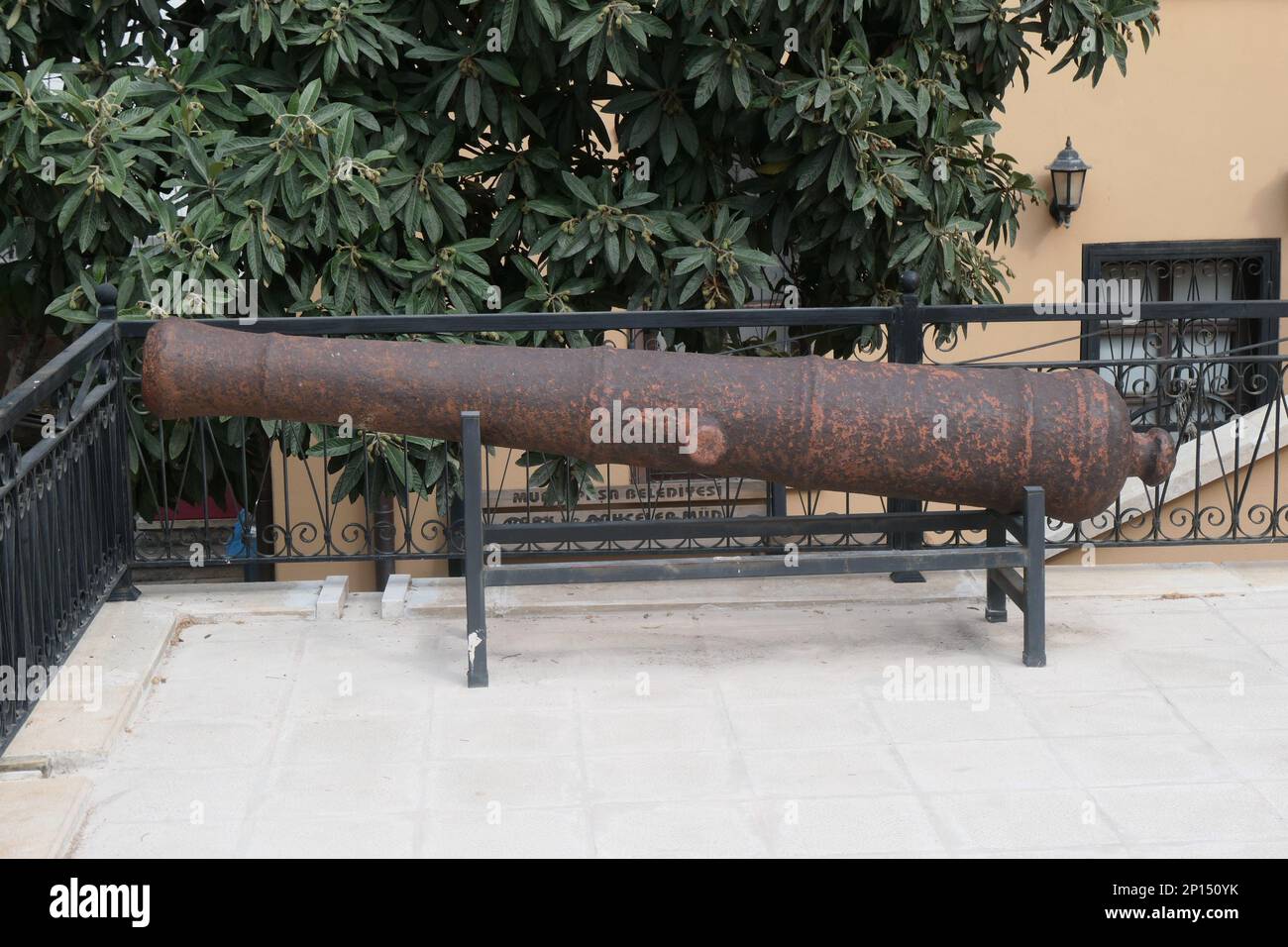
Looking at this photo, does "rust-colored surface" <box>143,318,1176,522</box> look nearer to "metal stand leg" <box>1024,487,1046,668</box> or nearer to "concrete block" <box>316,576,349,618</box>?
"metal stand leg" <box>1024,487,1046,668</box>

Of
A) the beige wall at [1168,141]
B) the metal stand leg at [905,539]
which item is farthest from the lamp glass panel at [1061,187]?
the metal stand leg at [905,539]

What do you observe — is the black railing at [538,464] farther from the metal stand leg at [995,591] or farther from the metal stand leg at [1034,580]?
the metal stand leg at [1034,580]

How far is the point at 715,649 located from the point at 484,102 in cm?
303

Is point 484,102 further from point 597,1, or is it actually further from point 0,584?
point 0,584

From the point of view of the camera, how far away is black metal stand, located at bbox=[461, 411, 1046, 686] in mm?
5848

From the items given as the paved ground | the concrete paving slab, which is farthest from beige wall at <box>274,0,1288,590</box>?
the concrete paving slab

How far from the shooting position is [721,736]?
539 centimetres

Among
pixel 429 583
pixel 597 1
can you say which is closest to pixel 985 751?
pixel 429 583

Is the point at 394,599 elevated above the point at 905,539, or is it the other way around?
the point at 905,539

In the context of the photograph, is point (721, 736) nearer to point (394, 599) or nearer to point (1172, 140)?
point (394, 599)

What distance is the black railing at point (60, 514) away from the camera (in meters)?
5.23

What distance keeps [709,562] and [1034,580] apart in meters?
1.21

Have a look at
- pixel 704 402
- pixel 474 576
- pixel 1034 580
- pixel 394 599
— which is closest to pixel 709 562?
pixel 704 402

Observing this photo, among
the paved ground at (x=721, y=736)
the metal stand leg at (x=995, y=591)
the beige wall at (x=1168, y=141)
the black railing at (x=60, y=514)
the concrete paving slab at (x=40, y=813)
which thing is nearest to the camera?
the concrete paving slab at (x=40, y=813)
